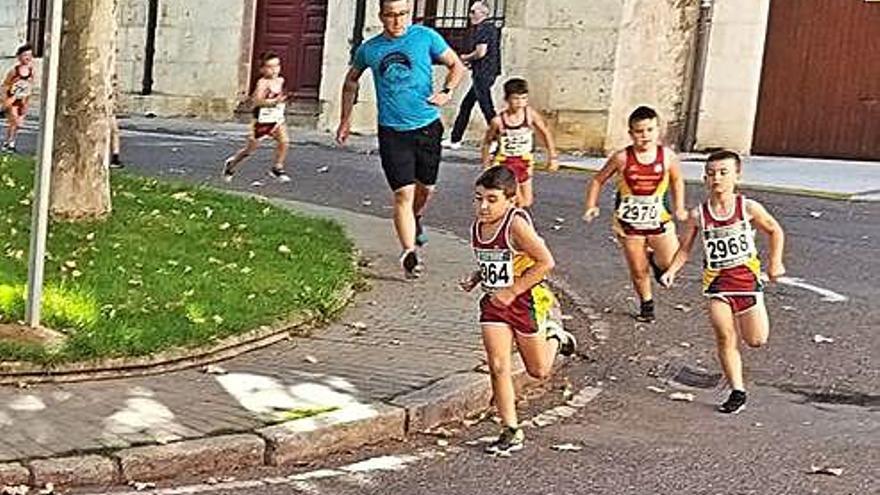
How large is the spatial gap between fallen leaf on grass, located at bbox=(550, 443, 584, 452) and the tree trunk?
4.82 m

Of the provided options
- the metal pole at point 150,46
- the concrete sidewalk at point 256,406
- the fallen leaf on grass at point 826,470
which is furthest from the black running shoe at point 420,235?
the metal pole at point 150,46

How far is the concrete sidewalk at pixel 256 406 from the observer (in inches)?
208

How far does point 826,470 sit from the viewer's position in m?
5.64

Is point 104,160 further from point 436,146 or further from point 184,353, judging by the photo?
point 184,353

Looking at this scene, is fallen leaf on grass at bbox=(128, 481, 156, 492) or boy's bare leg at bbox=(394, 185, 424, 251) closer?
fallen leaf on grass at bbox=(128, 481, 156, 492)

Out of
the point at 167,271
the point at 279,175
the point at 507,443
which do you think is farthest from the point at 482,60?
the point at 507,443

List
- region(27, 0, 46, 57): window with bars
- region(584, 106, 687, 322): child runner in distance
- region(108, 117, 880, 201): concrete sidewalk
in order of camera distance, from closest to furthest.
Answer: region(584, 106, 687, 322): child runner in distance → region(108, 117, 880, 201): concrete sidewalk → region(27, 0, 46, 57): window with bars

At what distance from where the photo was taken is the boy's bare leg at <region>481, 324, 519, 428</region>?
589cm

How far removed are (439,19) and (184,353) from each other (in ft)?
48.0

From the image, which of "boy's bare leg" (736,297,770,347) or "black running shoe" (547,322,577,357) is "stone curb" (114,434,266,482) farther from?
"boy's bare leg" (736,297,770,347)

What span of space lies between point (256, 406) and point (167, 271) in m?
2.58

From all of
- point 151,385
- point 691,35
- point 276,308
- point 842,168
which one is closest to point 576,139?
point 691,35

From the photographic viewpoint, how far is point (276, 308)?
25.3 ft

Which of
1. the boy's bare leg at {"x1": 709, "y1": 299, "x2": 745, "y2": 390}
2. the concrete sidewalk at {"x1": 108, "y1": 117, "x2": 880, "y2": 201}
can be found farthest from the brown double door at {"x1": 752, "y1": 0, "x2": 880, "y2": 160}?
the boy's bare leg at {"x1": 709, "y1": 299, "x2": 745, "y2": 390}
